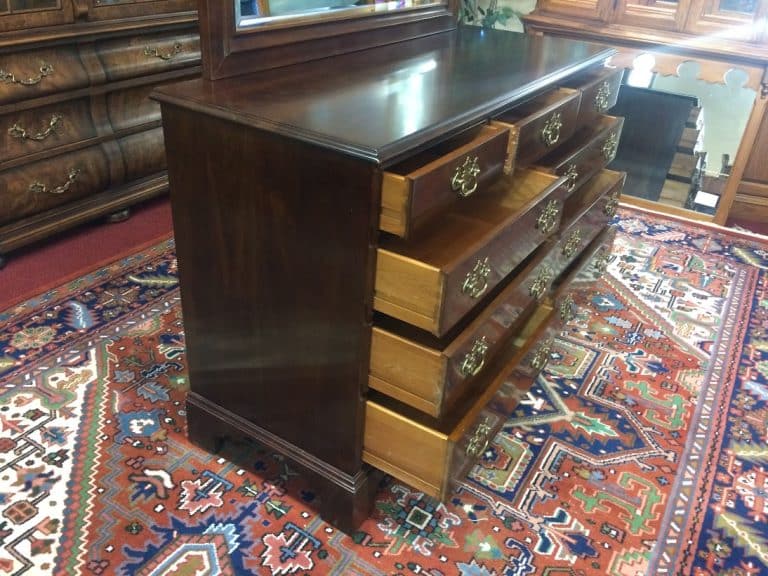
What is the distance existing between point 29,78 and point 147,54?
46 cm

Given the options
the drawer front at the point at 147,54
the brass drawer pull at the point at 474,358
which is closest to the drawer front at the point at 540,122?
the brass drawer pull at the point at 474,358

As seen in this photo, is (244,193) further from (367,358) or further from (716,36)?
(716,36)

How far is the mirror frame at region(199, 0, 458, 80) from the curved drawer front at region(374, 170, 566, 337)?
442 mm

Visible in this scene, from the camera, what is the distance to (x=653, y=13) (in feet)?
8.41

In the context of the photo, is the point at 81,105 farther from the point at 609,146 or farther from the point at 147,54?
the point at 609,146

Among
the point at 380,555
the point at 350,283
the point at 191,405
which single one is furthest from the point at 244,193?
the point at 380,555

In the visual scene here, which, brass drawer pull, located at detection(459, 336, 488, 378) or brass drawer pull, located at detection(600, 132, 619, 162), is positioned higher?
brass drawer pull, located at detection(600, 132, 619, 162)

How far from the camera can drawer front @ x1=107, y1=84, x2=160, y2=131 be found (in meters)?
2.25

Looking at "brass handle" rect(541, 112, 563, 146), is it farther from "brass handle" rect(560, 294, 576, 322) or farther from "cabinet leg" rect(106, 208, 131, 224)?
"cabinet leg" rect(106, 208, 131, 224)

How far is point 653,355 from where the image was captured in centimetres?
188

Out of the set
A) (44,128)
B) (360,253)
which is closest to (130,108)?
(44,128)

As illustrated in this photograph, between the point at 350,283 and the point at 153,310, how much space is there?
1.07 meters

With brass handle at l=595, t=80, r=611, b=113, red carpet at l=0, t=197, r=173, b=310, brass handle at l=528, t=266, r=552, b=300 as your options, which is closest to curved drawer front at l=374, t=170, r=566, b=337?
brass handle at l=528, t=266, r=552, b=300

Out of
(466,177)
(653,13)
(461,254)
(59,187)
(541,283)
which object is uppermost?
(653,13)
